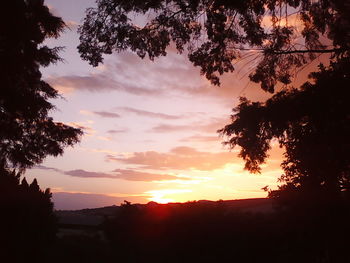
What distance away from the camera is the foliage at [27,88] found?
618 inches

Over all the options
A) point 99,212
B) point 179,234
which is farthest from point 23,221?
point 99,212

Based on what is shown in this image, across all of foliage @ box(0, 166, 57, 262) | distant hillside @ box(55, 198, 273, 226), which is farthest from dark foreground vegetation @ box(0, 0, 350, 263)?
distant hillside @ box(55, 198, 273, 226)

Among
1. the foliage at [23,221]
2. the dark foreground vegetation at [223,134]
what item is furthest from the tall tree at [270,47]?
the foliage at [23,221]

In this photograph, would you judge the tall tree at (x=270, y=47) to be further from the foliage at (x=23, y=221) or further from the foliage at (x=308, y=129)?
the foliage at (x=23, y=221)

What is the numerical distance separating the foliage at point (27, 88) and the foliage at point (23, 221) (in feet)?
15.5

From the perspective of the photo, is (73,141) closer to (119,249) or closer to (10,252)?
(119,249)

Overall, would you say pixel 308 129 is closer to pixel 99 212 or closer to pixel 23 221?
pixel 23 221

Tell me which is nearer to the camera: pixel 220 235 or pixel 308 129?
pixel 220 235

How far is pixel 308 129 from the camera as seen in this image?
17422mm

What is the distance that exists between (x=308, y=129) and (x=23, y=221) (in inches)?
501

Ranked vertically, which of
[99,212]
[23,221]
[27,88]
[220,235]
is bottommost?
[220,235]

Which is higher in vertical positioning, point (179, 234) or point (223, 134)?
point (223, 134)

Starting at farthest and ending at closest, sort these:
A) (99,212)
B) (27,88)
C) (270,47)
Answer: (99,212), (27,88), (270,47)

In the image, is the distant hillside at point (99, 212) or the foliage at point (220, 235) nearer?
the foliage at point (220, 235)
